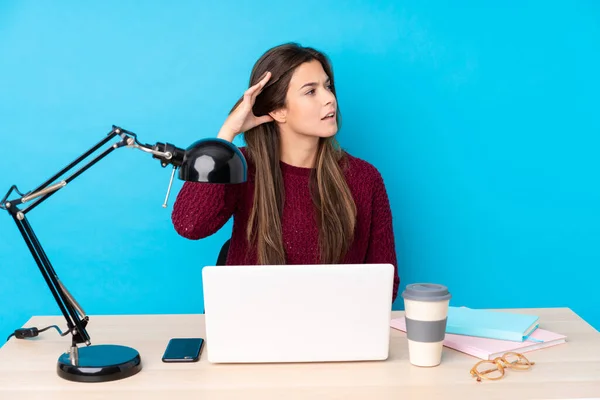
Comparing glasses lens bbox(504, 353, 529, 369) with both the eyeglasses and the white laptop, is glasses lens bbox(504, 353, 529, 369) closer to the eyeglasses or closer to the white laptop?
the eyeglasses

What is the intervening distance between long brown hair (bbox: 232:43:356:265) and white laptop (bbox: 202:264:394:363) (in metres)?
0.85

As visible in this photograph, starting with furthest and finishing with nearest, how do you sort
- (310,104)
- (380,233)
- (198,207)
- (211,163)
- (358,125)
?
1. (358,125)
2. (380,233)
3. (310,104)
4. (198,207)
5. (211,163)

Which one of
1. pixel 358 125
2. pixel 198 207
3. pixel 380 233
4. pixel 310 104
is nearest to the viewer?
pixel 198 207

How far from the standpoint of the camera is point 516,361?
1602 millimetres

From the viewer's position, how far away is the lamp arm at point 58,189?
1.50 metres

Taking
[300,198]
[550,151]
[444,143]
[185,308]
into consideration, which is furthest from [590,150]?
[185,308]

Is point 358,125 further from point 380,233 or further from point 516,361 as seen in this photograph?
point 516,361

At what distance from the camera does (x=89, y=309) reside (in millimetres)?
3062

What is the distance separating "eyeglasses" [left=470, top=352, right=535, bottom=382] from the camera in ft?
5.00

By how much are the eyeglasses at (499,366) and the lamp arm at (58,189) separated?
77cm

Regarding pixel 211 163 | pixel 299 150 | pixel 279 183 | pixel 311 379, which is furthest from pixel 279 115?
pixel 311 379

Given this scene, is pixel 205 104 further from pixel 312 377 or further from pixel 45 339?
pixel 312 377

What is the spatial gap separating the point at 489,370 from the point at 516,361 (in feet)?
0.30

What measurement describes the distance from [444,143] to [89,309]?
1656 mm
